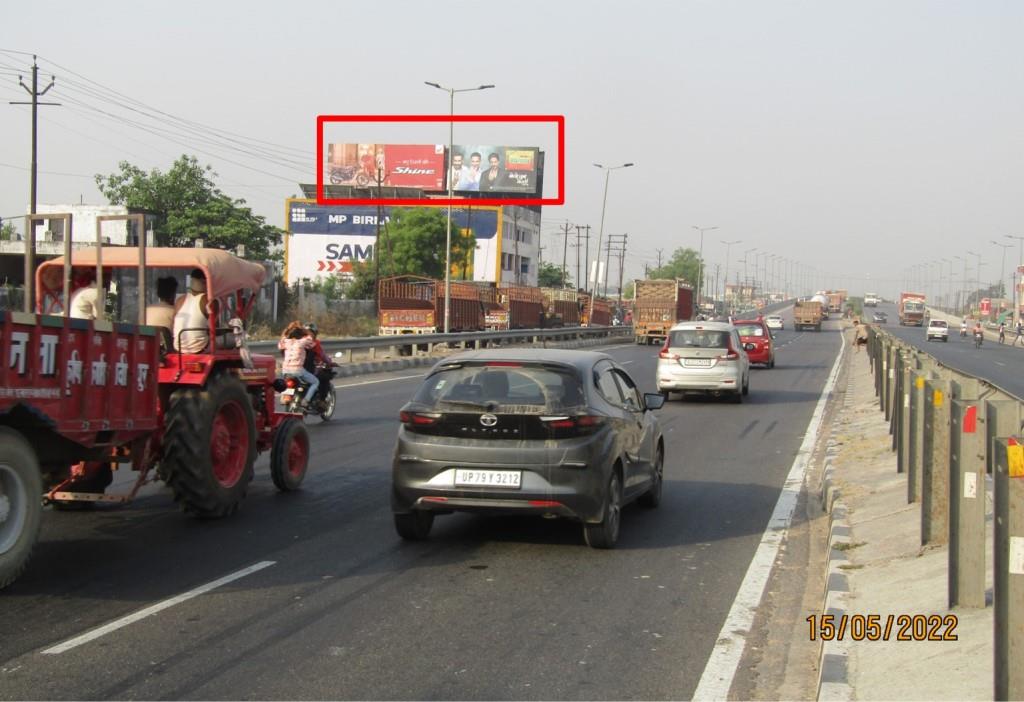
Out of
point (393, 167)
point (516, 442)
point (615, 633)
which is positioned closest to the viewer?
point (615, 633)

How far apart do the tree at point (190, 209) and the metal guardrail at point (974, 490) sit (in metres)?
52.7

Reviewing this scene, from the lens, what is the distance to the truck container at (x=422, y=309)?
146 ft

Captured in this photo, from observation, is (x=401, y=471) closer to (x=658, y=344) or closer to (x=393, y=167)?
(x=658, y=344)

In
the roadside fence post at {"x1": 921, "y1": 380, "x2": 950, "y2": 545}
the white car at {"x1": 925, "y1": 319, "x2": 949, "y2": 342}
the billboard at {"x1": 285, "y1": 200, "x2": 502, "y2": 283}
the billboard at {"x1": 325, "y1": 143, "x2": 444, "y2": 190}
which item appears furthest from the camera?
the billboard at {"x1": 325, "y1": 143, "x2": 444, "y2": 190}

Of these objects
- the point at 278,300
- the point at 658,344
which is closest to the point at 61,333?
the point at 278,300

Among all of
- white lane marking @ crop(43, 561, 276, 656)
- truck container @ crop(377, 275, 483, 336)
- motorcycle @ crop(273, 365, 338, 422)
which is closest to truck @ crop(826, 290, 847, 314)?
truck container @ crop(377, 275, 483, 336)

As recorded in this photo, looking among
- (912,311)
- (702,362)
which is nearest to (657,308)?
(702,362)

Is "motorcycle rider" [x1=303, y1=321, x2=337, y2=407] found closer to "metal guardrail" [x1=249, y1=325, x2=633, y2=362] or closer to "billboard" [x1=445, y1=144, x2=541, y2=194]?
"metal guardrail" [x1=249, y1=325, x2=633, y2=362]

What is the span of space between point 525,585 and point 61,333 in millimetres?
3399

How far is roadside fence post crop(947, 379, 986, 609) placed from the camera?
592cm

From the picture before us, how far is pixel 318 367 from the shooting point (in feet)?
56.5

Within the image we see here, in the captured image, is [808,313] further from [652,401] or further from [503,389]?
[503,389]

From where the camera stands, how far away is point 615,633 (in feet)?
20.4

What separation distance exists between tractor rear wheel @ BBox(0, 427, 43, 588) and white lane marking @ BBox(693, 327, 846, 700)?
4.12 metres
